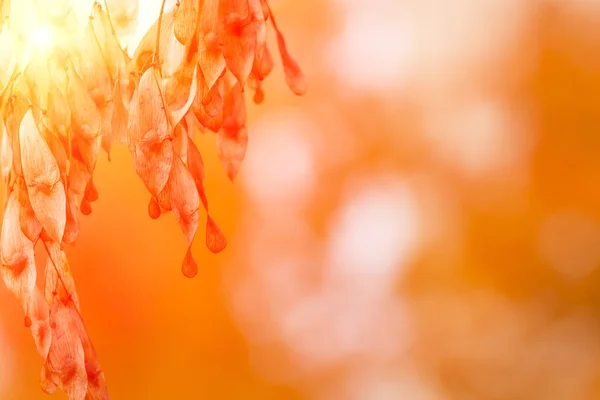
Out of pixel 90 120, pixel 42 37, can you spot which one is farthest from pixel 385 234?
pixel 42 37

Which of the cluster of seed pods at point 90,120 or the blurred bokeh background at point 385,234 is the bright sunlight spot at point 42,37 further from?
the blurred bokeh background at point 385,234

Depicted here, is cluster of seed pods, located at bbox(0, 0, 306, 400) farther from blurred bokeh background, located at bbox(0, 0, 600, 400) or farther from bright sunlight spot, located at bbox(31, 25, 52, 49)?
blurred bokeh background, located at bbox(0, 0, 600, 400)

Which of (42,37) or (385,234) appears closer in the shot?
(42,37)

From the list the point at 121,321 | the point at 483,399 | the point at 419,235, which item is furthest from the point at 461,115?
the point at 121,321

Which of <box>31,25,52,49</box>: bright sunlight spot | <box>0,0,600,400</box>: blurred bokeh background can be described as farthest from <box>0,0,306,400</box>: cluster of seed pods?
<box>0,0,600,400</box>: blurred bokeh background

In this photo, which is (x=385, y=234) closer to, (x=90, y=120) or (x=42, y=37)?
(x=90, y=120)

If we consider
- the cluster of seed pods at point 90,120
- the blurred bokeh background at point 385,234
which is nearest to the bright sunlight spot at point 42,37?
the cluster of seed pods at point 90,120

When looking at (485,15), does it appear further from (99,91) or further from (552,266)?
(99,91)

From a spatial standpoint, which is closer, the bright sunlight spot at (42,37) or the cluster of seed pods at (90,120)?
the cluster of seed pods at (90,120)
